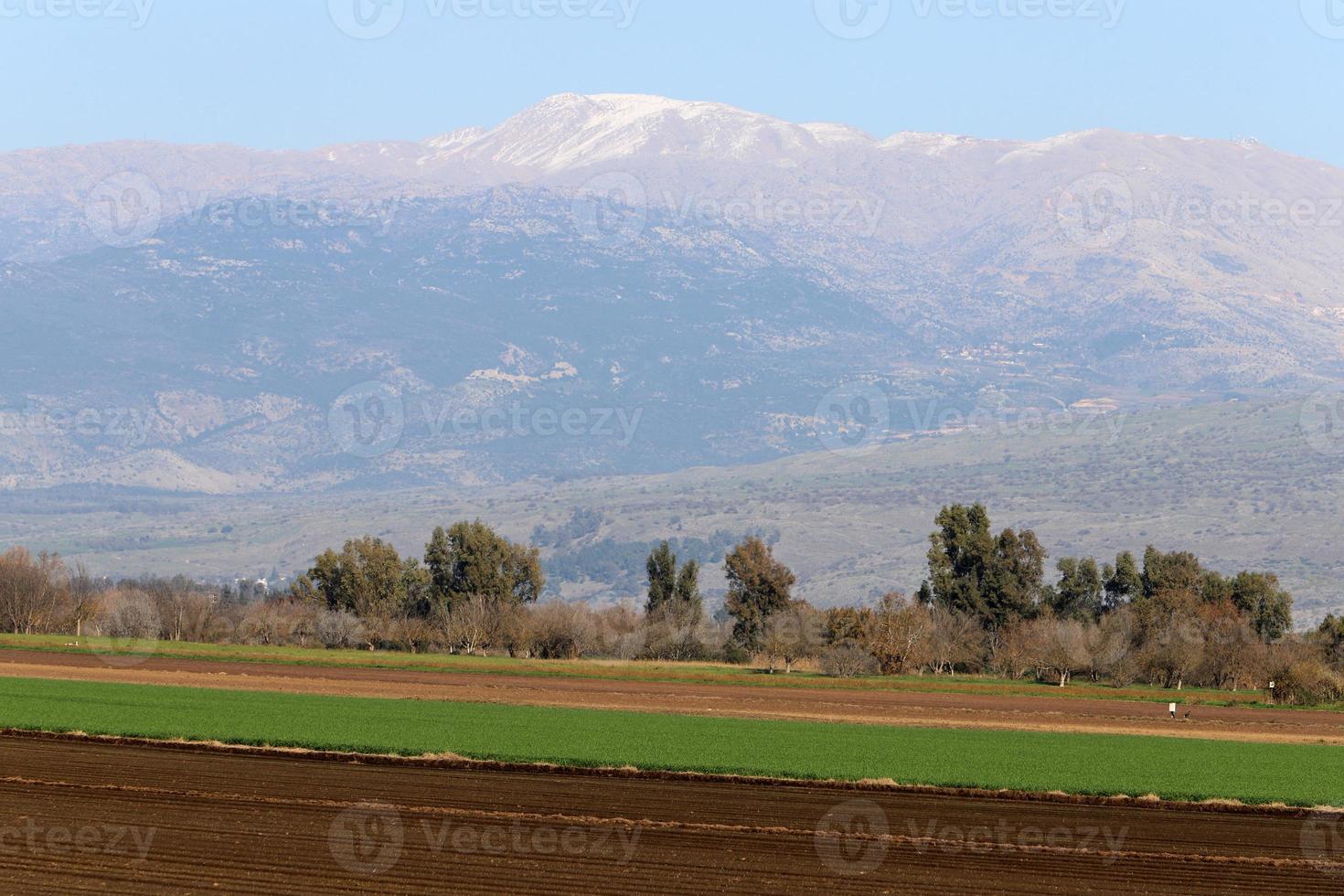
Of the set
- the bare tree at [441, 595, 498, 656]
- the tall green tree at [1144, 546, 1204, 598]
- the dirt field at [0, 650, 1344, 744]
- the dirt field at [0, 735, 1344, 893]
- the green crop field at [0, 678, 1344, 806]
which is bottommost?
the bare tree at [441, 595, 498, 656]

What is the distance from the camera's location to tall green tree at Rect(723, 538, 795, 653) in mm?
120875

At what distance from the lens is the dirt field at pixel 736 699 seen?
2594 inches

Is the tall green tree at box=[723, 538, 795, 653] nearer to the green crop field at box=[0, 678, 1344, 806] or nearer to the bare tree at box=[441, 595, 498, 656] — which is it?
the bare tree at box=[441, 595, 498, 656]

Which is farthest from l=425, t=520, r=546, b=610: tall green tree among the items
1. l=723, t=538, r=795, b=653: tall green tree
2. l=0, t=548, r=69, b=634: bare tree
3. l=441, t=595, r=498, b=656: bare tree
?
l=0, t=548, r=69, b=634: bare tree

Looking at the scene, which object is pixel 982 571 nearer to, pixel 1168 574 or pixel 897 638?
pixel 1168 574

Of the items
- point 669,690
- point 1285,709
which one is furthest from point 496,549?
point 1285,709

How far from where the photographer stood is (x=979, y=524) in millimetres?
125062

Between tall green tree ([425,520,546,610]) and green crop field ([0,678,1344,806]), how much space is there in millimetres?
64197

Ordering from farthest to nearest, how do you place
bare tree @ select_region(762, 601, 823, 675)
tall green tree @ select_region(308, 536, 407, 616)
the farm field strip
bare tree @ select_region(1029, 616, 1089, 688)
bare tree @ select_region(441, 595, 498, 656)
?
tall green tree @ select_region(308, 536, 407, 616) → bare tree @ select_region(441, 595, 498, 656) → bare tree @ select_region(762, 601, 823, 675) → bare tree @ select_region(1029, 616, 1089, 688) → the farm field strip

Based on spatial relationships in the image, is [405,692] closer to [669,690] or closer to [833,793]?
[669,690]

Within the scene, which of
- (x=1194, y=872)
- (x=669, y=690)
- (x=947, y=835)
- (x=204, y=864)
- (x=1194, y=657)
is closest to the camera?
(x=204, y=864)

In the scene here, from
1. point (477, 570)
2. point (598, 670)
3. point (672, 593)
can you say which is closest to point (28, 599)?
point (477, 570)

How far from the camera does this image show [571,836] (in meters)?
33.9

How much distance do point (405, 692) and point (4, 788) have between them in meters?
34.0
